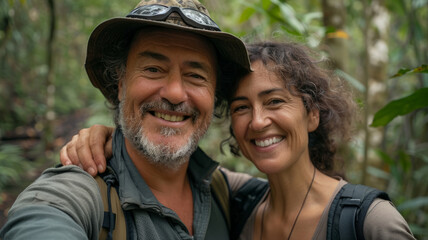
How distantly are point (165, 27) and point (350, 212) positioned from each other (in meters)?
1.53

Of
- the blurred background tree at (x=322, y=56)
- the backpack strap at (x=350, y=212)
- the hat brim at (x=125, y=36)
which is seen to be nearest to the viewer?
the backpack strap at (x=350, y=212)

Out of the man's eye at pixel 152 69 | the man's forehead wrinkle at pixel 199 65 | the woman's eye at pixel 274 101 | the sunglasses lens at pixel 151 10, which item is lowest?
the woman's eye at pixel 274 101

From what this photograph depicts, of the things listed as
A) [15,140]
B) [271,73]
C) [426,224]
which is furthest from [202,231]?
[15,140]

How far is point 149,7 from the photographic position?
2.12 m

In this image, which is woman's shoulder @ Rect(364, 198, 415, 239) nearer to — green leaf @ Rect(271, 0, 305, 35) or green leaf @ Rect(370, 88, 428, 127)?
green leaf @ Rect(370, 88, 428, 127)

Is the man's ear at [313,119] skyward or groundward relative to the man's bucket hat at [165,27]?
groundward

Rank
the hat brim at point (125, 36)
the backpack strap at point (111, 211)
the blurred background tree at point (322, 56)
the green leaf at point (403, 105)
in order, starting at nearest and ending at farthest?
the backpack strap at point (111, 211) < the hat brim at point (125, 36) < the green leaf at point (403, 105) < the blurred background tree at point (322, 56)

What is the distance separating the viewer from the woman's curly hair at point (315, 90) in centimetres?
233

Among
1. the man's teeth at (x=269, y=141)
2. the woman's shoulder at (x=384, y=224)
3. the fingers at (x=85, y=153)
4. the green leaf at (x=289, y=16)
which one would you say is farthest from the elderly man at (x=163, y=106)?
the green leaf at (x=289, y=16)

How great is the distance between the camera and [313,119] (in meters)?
2.42

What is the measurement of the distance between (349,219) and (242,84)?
1060mm

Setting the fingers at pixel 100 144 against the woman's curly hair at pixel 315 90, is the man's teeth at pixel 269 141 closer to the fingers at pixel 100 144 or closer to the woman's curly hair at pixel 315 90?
the woman's curly hair at pixel 315 90

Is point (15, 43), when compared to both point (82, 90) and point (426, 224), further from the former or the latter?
point (426, 224)

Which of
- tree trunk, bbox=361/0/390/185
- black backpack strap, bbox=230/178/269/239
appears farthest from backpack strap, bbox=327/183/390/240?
tree trunk, bbox=361/0/390/185
